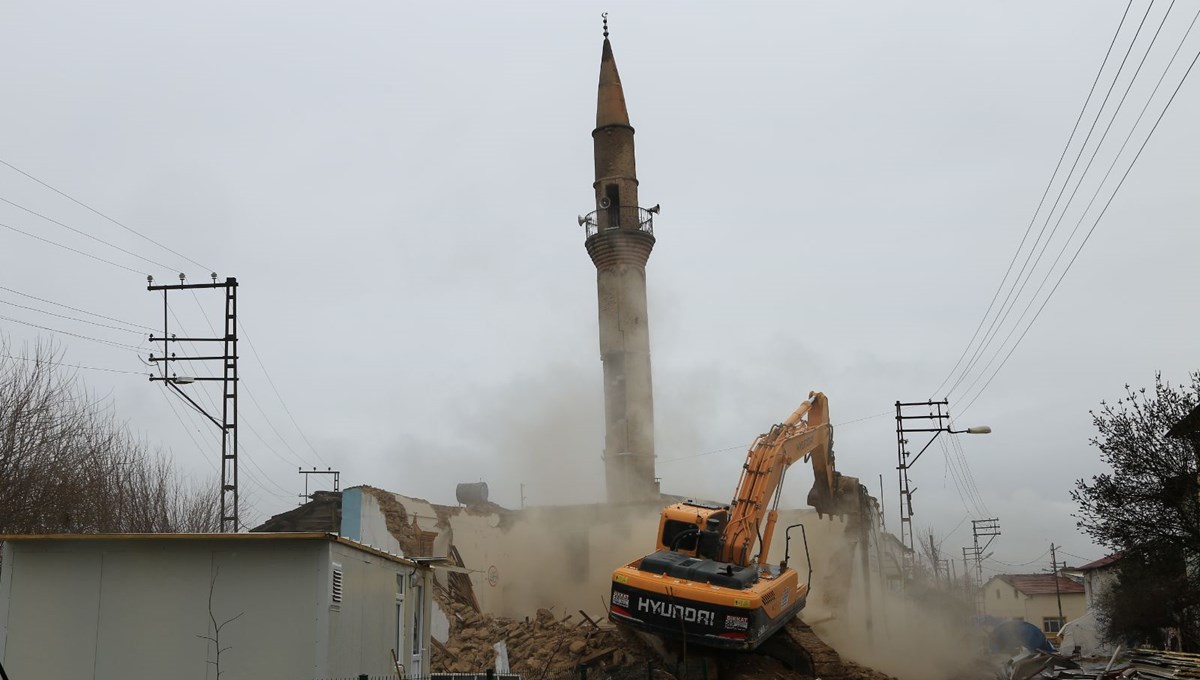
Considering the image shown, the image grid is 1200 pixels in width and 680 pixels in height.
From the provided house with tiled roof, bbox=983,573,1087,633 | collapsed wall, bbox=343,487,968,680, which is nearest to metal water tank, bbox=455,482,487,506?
collapsed wall, bbox=343,487,968,680

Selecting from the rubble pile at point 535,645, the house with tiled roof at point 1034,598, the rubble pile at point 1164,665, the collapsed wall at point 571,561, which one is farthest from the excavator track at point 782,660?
the house with tiled roof at point 1034,598

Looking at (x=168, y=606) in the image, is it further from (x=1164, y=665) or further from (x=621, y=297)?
(x=621, y=297)

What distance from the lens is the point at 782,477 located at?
2391cm

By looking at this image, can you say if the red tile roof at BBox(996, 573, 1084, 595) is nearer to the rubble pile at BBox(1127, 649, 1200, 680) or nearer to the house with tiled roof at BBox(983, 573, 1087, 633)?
the house with tiled roof at BBox(983, 573, 1087, 633)

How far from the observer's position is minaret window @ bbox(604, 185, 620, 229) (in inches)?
1612

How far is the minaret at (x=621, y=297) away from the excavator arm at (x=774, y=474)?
9849 millimetres

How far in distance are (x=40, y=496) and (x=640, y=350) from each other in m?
20.6

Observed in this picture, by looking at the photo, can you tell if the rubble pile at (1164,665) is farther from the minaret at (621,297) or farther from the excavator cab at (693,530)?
the minaret at (621,297)

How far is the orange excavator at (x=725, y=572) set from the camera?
758 inches

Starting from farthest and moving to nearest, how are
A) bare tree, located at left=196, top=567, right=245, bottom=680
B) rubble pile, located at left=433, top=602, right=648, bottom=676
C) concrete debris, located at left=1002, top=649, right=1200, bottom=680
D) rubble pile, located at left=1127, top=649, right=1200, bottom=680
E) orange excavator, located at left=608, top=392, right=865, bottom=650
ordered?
rubble pile, located at left=433, top=602, right=648, bottom=676, concrete debris, located at left=1002, top=649, right=1200, bottom=680, rubble pile, located at left=1127, top=649, right=1200, bottom=680, orange excavator, located at left=608, top=392, right=865, bottom=650, bare tree, located at left=196, top=567, right=245, bottom=680

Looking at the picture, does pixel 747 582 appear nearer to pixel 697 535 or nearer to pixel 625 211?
pixel 697 535

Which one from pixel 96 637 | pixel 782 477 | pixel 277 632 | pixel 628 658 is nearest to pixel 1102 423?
pixel 782 477

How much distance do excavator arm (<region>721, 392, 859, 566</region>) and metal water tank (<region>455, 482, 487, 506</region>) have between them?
1488 cm

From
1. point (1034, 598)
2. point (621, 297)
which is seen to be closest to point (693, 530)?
point (621, 297)
